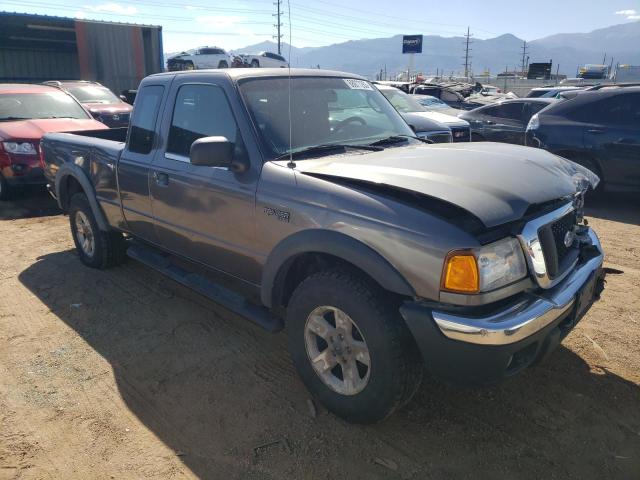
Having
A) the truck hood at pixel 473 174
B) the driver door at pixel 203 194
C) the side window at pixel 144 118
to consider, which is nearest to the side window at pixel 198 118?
the driver door at pixel 203 194

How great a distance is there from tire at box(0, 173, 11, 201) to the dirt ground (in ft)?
15.4

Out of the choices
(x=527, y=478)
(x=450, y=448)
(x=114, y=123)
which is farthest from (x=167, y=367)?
(x=114, y=123)

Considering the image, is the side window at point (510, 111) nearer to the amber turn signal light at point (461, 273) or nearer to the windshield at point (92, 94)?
the amber turn signal light at point (461, 273)

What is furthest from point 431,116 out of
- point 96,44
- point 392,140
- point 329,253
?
point 96,44

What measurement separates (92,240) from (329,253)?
137 inches

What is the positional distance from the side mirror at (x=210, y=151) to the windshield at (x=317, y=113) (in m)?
0.29

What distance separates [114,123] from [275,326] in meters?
11.3

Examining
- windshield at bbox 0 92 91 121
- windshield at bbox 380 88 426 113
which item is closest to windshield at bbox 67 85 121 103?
windshield at bbox 0 92 91 121

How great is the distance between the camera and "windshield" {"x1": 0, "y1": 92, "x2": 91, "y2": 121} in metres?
8.71

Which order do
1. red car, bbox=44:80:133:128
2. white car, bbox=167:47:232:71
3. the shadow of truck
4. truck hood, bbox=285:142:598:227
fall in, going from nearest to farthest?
1. truck hood, bbox=285:142:598:227
2. the shadow of truck
3. red car, bbox=44:80:133:128
4. white car, bbox=167:47:232:71

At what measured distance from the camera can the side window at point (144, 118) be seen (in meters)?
4.05

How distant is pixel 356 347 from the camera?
105 inches

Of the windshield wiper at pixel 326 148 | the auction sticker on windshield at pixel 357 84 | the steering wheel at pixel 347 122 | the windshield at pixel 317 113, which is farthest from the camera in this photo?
the auction sticker on windshield at pixel 357 84

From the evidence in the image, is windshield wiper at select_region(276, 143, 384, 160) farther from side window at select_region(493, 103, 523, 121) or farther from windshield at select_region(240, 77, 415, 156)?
side window at select_region(493, 103, 523, 121)
